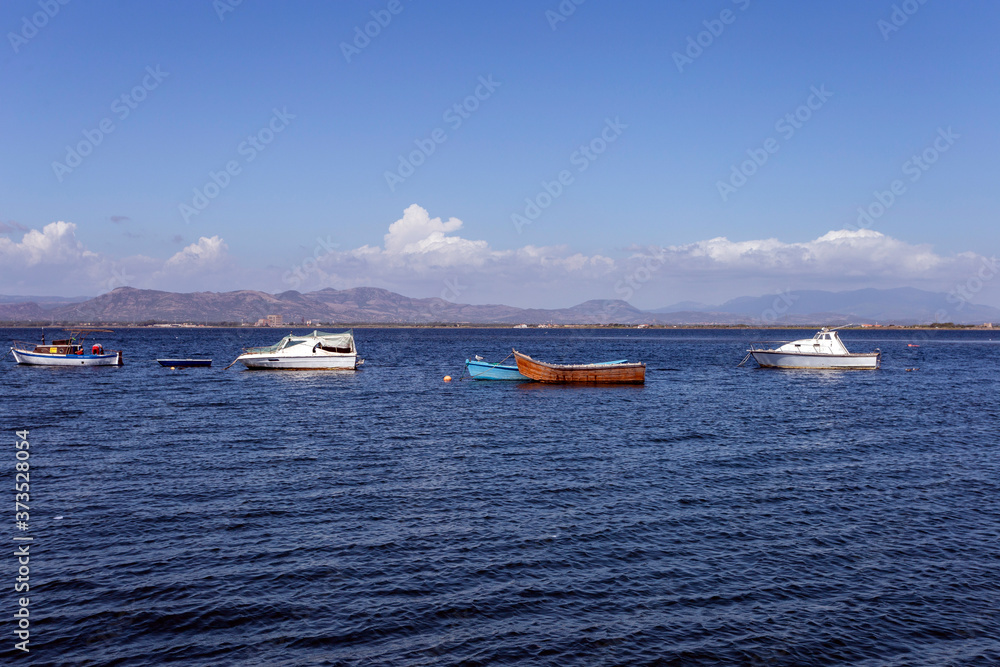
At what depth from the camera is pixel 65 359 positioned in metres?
70.0

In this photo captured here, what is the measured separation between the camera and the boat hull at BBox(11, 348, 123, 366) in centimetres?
7012

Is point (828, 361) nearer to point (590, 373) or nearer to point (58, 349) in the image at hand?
point (590, 373)

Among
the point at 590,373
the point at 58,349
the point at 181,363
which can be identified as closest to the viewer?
the point at 590,373

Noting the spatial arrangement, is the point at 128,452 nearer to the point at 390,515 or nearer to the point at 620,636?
the point at 390,515

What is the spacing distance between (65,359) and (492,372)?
4575cm

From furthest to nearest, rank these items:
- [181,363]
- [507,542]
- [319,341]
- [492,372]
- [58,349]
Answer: [181,363], [58,349], [319,341], [492,372], [507,542]

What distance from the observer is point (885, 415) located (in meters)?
39.4

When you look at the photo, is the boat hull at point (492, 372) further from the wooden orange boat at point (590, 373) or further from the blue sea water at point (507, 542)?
the blue sea water at point (507, 542)

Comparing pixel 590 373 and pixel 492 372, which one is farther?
pixel 492 372

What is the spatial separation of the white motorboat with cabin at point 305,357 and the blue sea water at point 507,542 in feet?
102

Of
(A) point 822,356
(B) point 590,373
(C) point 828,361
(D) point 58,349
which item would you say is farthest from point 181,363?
(C) point 828,361

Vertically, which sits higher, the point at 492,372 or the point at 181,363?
the point at 492,372

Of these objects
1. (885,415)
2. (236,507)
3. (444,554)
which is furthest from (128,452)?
(885,415)

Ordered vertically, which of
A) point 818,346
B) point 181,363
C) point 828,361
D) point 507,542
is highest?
point 818,346
